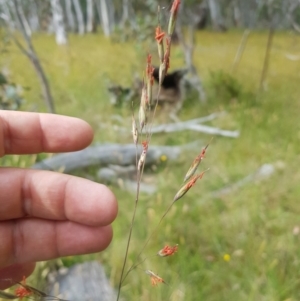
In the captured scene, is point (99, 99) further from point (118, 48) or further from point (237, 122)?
point (237, 122)

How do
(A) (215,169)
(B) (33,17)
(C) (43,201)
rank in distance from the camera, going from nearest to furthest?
(C) (43,201), (A) (215,169), (B) (33,17)

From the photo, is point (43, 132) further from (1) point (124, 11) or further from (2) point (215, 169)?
(1) point (124, 11)

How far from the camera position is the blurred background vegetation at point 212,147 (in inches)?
23.5

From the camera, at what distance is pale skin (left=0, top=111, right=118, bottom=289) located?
369 millimetres

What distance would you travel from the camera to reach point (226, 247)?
0.64 m

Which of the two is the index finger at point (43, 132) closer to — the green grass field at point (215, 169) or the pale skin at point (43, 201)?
the pale skin at point (43, 201)

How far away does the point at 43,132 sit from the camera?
396mm

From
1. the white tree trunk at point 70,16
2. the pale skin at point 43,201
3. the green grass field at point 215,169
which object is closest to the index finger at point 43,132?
the pale skin at point 43,201

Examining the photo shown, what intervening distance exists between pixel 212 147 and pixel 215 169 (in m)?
0.06

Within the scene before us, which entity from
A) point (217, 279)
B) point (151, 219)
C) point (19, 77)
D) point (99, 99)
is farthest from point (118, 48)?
point (217, 279)

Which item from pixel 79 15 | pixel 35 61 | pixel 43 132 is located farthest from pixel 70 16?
pixel 43 132

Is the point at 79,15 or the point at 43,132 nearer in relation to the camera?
the point at 43,132

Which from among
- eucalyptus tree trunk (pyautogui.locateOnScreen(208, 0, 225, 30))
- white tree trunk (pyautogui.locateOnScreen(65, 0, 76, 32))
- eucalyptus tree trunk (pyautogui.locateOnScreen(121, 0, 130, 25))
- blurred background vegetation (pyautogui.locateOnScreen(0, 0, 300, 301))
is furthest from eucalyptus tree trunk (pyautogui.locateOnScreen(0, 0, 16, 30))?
eucalyptus tree trunk (pyautogui.locateOnScreen(208, 0, 225, 30))

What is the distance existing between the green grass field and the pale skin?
0.22 metres
